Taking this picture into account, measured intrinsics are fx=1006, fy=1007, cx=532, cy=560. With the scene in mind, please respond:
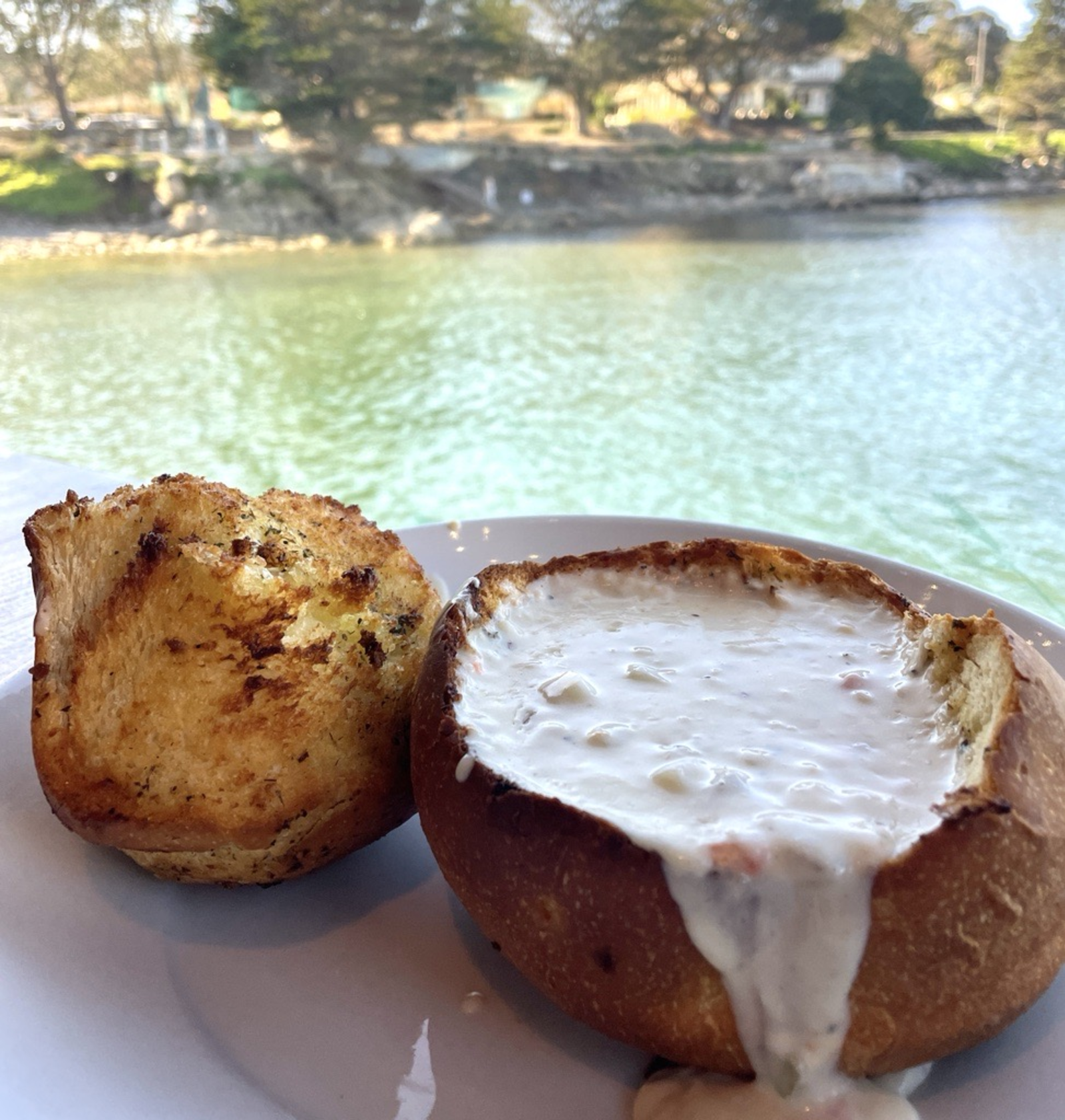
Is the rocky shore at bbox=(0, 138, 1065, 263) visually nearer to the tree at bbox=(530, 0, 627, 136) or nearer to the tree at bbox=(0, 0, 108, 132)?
the tree at bbox=(530, 0, 627, 136)

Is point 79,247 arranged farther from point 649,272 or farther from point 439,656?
point 439,656

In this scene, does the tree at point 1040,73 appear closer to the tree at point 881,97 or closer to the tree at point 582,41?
the tree at point 881,97

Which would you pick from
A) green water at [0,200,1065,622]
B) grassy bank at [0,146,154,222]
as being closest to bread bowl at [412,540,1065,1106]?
Result: green water at [0,200,1065,622]

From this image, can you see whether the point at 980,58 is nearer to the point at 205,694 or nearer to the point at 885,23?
the point at 885,23

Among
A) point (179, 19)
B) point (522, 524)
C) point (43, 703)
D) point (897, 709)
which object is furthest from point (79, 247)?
point (897, 709)

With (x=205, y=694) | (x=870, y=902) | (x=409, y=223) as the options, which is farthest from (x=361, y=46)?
(x=870, y=902)
